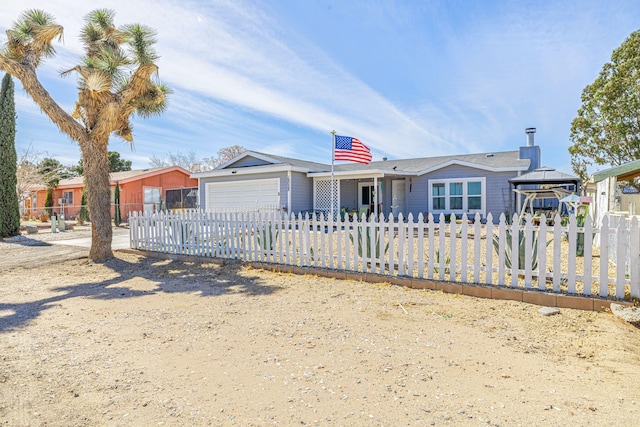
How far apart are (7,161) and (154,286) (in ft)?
42.3

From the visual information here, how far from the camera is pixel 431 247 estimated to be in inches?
213

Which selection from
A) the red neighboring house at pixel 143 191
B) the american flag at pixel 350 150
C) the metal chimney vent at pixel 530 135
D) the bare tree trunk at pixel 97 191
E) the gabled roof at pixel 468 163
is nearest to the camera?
the bare tree trunk at pixel 97 191

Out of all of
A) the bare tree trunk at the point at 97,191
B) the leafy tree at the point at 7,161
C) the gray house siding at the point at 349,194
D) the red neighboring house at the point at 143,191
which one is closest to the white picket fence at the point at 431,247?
the bare tree trunk at the point at 97,191

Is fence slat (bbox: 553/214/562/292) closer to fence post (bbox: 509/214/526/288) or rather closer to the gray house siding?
fence post (bbox: 509/214/526/288)

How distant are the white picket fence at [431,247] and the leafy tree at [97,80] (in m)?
1.51

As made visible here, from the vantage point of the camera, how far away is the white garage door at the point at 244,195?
54.6 ft

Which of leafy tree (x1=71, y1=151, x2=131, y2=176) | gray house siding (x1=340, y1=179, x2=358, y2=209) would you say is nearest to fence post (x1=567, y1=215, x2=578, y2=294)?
gray house siding (x1=340, y1=179, x2=358, y2=209)

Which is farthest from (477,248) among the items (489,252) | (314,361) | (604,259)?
(314,361)

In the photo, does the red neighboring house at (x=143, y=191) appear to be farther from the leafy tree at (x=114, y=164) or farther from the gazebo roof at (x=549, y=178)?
the gazebo roof at (x=549, y=178)

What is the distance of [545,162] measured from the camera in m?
18.3

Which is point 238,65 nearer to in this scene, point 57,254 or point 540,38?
point 57,254

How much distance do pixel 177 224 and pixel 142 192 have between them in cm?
2022

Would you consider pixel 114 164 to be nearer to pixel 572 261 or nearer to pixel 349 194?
pixel 349 194

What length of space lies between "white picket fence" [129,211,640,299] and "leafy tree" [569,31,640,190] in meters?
19.3
